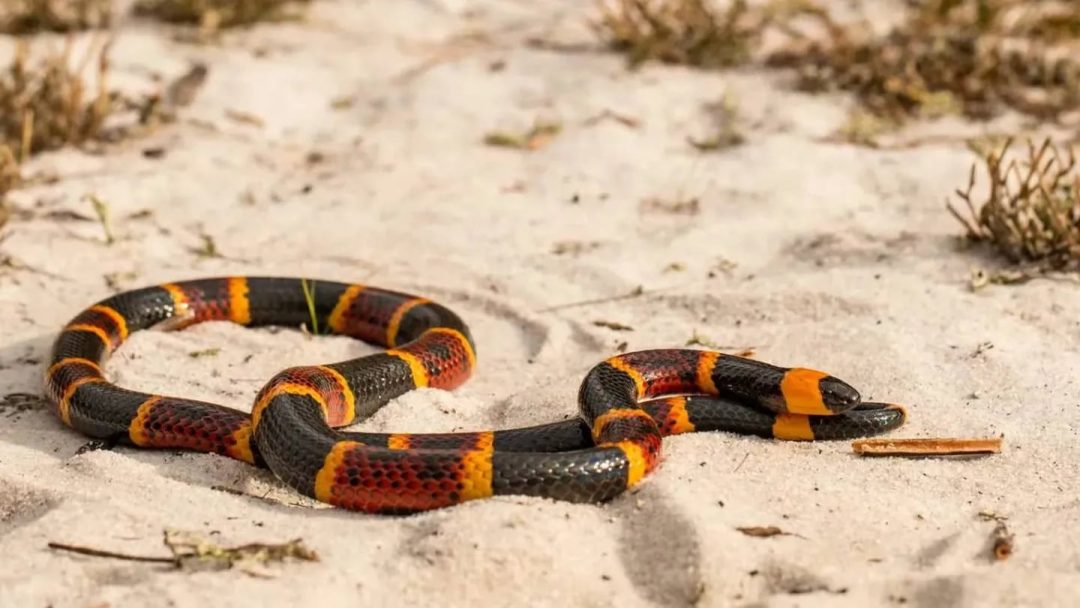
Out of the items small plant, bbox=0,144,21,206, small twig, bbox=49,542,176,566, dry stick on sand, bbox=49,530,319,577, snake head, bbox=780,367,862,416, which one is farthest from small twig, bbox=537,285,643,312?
small plant, bbox=0,144,21,206

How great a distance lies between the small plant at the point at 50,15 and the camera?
873 centimetres

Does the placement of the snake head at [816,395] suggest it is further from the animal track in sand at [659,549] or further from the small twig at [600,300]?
the small twig at [600,300]

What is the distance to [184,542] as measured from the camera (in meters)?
3.74

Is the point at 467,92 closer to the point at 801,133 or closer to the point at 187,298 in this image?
the point at 801,133

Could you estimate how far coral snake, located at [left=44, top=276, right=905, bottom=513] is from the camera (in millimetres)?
4043

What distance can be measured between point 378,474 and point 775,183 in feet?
12.7

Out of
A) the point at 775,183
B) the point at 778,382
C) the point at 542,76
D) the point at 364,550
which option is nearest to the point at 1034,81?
the point at 775,183

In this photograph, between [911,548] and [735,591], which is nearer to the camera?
[735,591]

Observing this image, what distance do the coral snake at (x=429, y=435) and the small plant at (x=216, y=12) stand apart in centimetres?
381

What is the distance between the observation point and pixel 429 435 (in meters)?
4.52

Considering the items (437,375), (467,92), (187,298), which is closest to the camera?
(437,375)

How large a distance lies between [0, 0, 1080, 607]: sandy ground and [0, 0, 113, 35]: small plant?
24 cm

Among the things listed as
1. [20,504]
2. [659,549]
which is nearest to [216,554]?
[20,504]

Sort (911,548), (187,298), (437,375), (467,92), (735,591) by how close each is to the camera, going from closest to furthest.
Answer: (735,591), (911,548), (437,375), (187,298), (467,92)
